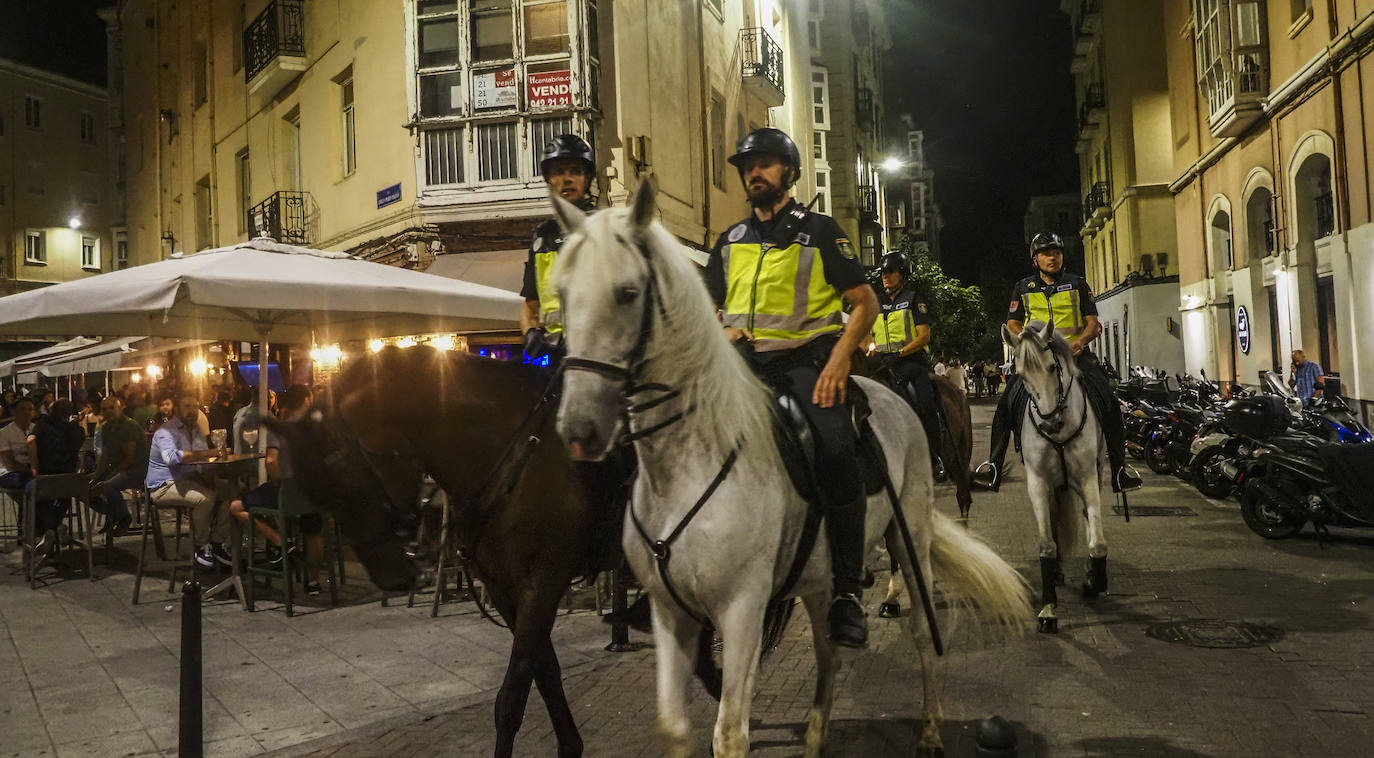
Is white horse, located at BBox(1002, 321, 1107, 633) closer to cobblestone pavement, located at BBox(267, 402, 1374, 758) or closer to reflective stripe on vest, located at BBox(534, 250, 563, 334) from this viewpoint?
cobblestone pavement, located at BBox(267, 402, 1374, 758)

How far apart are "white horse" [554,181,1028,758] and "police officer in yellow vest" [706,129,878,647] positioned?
11.1 inches

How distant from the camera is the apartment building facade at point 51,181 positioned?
41.2 meters

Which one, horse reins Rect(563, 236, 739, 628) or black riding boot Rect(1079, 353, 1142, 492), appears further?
black riding boot Rect(1079, 353, 1142, 492)

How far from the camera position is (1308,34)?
58.2 feet

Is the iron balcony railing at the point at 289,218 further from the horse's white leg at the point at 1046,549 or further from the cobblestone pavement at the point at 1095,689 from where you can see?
the horse's white leg at the point at 1046,549

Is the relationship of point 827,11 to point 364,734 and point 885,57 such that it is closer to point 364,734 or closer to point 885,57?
point 885,57

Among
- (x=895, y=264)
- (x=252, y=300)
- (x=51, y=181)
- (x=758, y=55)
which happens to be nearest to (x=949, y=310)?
(x=758, y=55)

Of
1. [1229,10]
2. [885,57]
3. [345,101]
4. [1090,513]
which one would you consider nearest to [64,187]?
[345,101]

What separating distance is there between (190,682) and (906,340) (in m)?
7.03

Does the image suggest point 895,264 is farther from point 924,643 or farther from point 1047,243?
point 924,643

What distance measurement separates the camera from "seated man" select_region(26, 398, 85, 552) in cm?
1052

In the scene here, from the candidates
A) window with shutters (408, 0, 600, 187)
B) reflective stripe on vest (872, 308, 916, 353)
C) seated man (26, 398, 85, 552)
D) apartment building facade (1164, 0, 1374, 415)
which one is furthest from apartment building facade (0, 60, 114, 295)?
reflective stripe on vest (872, 308, 916, 353)

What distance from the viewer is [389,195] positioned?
58.3ft

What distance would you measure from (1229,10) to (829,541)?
21.3 meters
